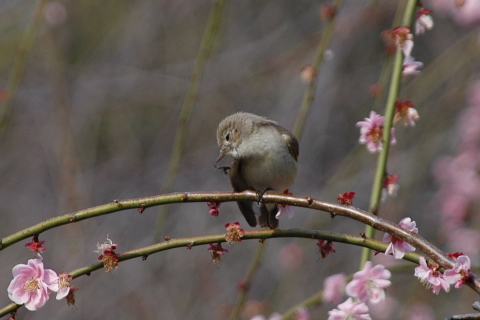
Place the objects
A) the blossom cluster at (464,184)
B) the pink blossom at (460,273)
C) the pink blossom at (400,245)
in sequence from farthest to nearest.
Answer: the blossom cluster at (464,184) → the pink blossom at (400,245) → the pink blossom at (460,273)

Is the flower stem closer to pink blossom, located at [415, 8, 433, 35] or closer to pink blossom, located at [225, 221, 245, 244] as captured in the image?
pink blossom, located at [415, 8, 433, 35]

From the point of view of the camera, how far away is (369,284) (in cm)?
210

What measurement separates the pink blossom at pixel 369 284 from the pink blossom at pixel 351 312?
5 cm

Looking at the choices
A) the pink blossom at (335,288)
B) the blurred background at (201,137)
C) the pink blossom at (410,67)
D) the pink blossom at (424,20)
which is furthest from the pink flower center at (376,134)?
the blurred background at (201,137)

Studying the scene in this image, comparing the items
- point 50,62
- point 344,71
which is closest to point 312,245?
point 344,71

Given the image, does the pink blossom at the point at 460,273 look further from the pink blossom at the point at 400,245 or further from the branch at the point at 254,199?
the pink blossom at the point at 400,245

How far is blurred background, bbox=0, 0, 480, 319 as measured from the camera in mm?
5676

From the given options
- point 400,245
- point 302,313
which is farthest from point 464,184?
point 400,245

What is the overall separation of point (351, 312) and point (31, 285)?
3.62 ft

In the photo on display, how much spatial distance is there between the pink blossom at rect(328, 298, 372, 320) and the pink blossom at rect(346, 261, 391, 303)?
50 mm

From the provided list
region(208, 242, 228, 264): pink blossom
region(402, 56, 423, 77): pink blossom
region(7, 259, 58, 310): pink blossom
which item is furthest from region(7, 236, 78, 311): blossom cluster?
region(402, 56, 423, 77): pink blossom

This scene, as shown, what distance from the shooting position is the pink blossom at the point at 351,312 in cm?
204

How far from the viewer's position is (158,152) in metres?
7.36

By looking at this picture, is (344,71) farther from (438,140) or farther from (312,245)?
(312,245)
